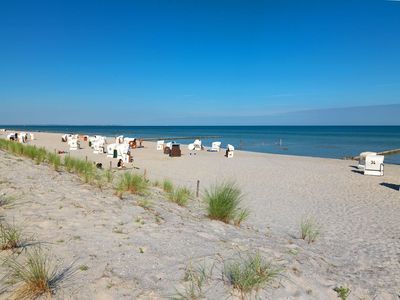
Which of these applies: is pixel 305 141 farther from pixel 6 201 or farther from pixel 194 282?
pixel 194 282

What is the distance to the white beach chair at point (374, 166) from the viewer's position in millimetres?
14742

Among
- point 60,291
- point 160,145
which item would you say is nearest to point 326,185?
point 60,291

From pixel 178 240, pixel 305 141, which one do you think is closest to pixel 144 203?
pixel 178 240

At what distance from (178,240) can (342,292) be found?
78.5 inches

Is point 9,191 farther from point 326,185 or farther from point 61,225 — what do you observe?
point 326,185

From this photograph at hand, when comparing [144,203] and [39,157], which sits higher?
[39,157]

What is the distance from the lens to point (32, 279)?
258cm

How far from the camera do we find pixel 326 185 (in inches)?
482

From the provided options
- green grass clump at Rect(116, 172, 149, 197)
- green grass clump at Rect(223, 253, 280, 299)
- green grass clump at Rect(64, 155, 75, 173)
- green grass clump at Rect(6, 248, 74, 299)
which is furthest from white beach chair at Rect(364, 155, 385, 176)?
green grass clump at Rect(6, 248, 74, 299)

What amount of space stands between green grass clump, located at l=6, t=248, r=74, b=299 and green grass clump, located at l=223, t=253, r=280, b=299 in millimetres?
1560

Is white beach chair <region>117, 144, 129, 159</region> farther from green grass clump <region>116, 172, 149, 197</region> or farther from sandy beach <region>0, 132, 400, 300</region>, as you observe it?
green grass clump <region>116, 172, 149, 197</region>

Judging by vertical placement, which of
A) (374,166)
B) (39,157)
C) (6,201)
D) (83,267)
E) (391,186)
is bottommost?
(391,186)

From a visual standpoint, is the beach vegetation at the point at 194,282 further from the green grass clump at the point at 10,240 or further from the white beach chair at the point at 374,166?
the white beach chair at the point at 374,166

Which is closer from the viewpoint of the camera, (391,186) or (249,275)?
(249,275)
